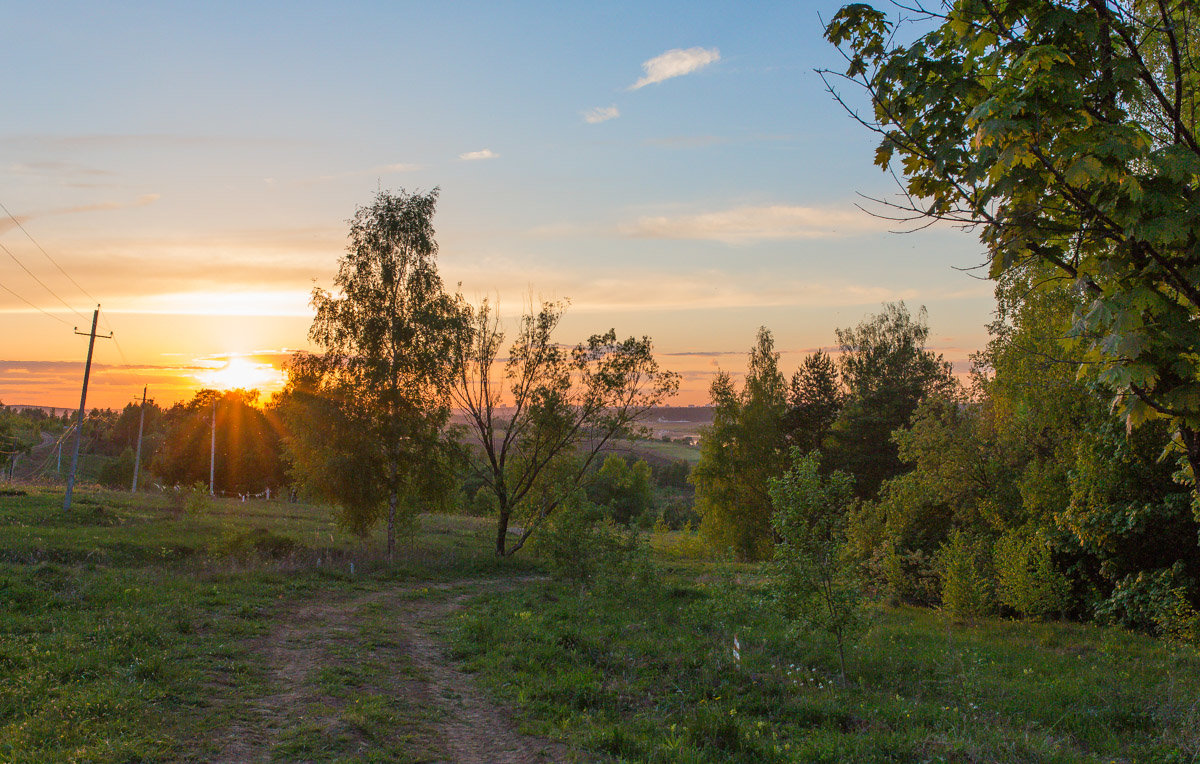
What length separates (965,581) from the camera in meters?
20.9

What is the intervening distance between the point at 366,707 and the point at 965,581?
1837 cm

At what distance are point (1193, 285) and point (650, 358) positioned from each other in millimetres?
29603

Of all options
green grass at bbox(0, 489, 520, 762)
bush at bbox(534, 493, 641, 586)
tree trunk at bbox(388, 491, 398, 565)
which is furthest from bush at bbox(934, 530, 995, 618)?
tree trunk at bbox(388, 491, 398, 565)

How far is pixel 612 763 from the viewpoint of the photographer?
748 centimetres

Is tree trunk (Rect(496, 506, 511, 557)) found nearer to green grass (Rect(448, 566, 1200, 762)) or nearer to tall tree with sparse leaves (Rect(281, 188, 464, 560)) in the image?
tall tree with sparse leaves (Rect(281, 188, 464, 560))

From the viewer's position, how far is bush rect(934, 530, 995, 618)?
20875 millimetres

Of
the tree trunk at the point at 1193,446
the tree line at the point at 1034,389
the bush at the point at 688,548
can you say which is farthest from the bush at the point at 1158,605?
the bush at the point at 688,548

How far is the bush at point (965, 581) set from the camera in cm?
2088

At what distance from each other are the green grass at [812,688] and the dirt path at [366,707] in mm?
663

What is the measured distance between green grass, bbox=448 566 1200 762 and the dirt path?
2.18ft

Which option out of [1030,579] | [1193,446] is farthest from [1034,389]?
[1193,446]

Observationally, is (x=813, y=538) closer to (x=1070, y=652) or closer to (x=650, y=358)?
(x=1070, y=652)

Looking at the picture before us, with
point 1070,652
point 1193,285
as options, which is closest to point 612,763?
point 1193,285

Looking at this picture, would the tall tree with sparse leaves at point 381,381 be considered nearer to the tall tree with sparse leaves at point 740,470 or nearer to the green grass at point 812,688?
the green grass at point 812,688
